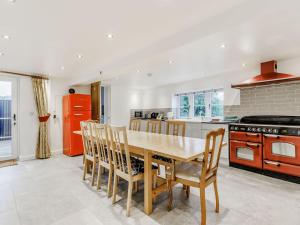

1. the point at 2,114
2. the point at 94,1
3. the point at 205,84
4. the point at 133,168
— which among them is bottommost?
the point at 133,168

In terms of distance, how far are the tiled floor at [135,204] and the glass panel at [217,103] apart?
192 centimetres

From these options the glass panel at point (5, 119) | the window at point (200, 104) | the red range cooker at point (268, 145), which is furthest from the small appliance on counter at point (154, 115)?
the glass panel at point (5, 119)

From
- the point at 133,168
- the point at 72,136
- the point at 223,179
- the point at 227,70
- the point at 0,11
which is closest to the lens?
the point at 0,11

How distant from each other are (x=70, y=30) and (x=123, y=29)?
673mm

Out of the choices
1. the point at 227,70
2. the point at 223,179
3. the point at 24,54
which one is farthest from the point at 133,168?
the point at 227,70

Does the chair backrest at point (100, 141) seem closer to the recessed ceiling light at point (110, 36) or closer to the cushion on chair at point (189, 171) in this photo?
the cushion on chair at point (189, 171)

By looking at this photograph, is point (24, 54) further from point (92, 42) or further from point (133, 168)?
point (133, 168)

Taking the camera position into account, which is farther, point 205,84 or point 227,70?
Result: point 205,84

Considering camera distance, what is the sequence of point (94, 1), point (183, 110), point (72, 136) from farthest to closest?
point (183, 110), point (72, 136), point (94, 1)

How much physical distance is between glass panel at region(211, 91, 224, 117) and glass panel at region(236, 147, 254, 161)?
Result: 1.27 meters

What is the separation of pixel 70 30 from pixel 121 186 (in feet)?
7.62

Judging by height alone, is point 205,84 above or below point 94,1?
below

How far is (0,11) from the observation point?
181 centimetres

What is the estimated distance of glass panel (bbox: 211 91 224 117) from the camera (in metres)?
4.66
